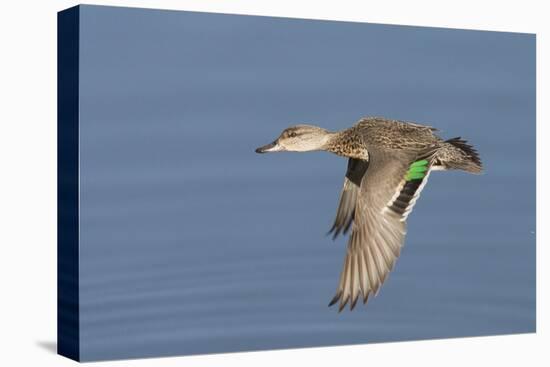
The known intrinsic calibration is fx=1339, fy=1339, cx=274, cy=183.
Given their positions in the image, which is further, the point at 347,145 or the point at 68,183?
the point at 347,145

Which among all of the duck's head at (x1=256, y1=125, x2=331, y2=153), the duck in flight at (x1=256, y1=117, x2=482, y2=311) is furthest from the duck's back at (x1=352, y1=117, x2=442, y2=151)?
the duck's head at (x1=256, y1=125, x2=331, y2=153)

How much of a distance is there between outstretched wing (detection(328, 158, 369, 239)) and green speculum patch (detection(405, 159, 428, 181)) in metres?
0.42

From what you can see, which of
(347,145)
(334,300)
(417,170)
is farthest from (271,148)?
(334,300)

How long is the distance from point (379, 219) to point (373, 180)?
306 mm

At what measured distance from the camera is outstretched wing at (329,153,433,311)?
33.9ft

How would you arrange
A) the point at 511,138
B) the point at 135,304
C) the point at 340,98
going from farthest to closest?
the point at 511,138 < the point at 340,98 < the point at 135,304

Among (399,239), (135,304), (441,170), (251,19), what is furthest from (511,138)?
(135,304)

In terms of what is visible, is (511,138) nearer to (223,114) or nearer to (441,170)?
(441,170)

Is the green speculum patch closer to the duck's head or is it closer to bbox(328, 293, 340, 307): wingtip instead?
the duck's head

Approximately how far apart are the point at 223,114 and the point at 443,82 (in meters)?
2.08

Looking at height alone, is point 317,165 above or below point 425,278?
above

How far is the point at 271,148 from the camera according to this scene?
419 inches

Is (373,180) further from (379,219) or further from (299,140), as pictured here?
(299,140)

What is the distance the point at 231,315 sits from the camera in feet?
34.3
